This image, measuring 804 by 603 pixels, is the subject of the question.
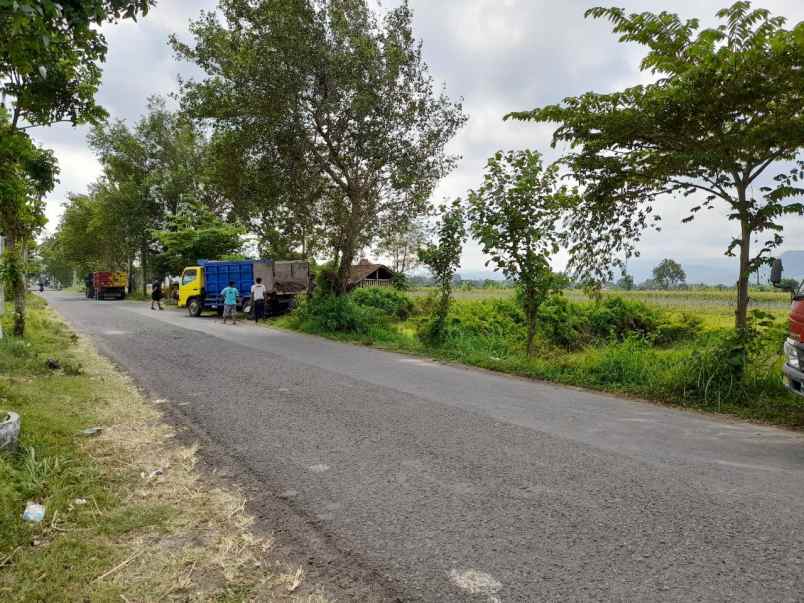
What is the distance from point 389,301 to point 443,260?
14297 millimetres

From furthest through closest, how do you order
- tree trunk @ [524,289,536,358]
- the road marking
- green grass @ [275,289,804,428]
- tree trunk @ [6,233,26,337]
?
tree trunk @ [524,289,536,358]
tree trunk @ [6,233,26,337]
green grass @ [275,289,804,428]
the road marking

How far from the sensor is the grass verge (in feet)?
8.34

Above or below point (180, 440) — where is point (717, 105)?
above

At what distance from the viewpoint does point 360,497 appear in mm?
3605

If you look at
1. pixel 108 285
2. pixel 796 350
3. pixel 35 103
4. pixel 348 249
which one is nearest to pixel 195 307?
pixel 348 249

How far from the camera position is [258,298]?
19.6 meters

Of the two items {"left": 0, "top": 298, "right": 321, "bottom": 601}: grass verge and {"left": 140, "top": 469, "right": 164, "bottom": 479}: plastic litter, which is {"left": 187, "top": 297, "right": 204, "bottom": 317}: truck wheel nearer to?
{"left": 0, "top": 298, "right": 321, "bottom": 601}: grass verge

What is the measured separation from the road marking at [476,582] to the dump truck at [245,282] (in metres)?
19.2

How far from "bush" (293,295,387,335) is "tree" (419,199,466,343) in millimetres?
2927

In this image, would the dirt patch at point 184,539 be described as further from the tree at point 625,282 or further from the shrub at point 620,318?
the shrub at point 620,318

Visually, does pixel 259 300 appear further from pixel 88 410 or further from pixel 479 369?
pixel 88 410

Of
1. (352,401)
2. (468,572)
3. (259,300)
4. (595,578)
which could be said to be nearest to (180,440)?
(352,401)

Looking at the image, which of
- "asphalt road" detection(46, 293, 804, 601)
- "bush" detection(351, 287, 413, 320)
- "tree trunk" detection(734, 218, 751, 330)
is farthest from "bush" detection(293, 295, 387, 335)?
"tree trunk" detection(734, 218, 751, 330)

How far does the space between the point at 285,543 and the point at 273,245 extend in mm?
19439
